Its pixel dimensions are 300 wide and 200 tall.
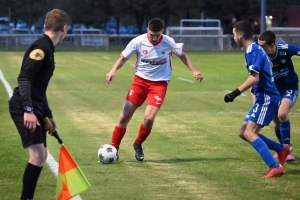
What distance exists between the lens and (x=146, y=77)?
34.4 feet

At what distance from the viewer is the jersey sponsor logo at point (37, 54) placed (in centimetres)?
666

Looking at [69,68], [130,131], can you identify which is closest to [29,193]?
[130,131]

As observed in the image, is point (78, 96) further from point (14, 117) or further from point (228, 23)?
point (228, 23)

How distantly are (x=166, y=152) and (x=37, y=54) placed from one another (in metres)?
4.74

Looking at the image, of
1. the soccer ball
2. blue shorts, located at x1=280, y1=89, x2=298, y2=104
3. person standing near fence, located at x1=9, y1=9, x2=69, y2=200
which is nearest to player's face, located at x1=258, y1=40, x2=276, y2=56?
blue shorts, located at x1=280, y1=89, x2=298, y2=104

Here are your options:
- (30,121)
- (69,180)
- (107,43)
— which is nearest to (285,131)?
(69,180)

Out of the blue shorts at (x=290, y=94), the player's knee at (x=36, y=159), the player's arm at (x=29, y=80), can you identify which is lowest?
the player's knee at (x=36, y=159)

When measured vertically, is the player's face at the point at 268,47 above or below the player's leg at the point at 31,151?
above

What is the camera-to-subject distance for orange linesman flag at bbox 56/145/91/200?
7090mm

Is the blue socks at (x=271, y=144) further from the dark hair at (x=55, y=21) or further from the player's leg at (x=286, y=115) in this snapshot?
the dark hair at (x=55, y=21)

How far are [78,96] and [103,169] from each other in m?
11.4

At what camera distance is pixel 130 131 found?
13641mm

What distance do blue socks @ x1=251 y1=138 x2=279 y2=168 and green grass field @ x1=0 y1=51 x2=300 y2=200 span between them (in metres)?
0.19

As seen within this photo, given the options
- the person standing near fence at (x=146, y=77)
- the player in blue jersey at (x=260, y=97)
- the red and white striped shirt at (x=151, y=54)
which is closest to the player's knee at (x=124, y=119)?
the person standing near fence at (x=146, y=77)
